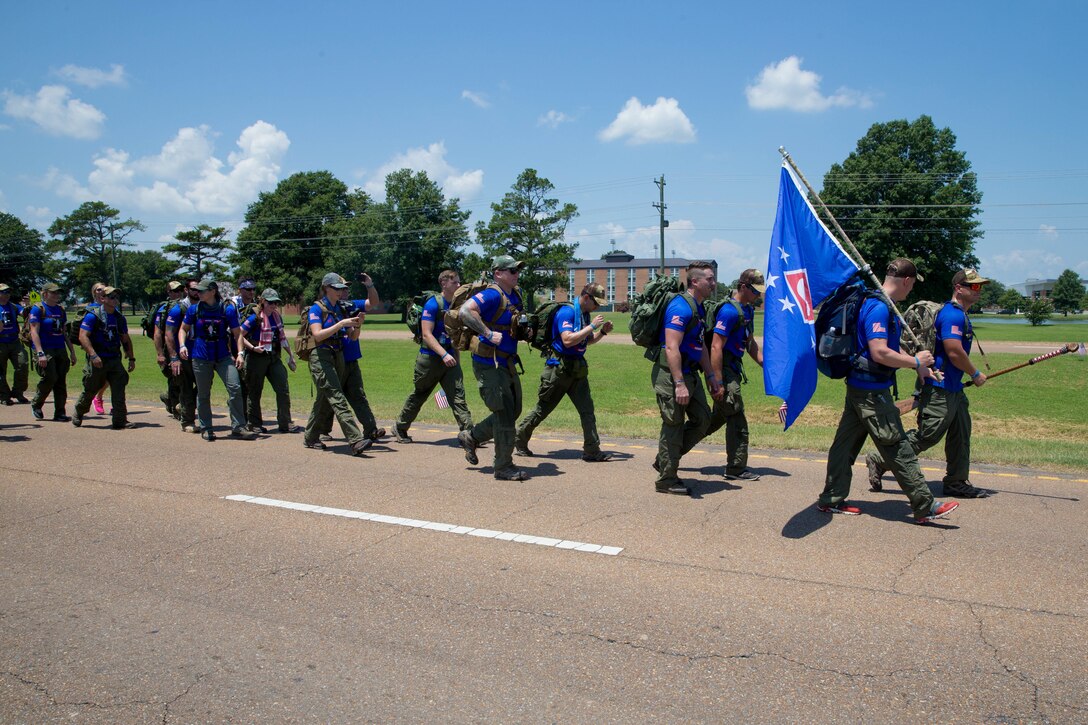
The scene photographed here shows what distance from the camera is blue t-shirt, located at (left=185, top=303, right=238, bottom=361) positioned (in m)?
10.5

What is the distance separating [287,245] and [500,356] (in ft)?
276

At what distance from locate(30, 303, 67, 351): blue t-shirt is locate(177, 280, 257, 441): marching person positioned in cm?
381

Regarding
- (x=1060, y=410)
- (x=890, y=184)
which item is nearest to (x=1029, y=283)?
(x=890, y=184)

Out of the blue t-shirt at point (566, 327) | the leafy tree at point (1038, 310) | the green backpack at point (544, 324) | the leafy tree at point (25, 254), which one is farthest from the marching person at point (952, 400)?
the leafy tree at point (25, 254)

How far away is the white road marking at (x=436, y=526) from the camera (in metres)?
5.55

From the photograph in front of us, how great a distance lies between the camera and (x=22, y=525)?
6.25 metres

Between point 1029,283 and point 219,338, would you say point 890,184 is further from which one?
point 1029,283

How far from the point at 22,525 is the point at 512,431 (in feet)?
13.6

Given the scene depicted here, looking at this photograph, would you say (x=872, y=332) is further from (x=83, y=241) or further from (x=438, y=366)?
(x=83, y=241)

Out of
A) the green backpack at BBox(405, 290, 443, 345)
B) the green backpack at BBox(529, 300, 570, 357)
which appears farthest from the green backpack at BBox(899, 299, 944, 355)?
the green backpack at BBox(405, 290, 443, 345)

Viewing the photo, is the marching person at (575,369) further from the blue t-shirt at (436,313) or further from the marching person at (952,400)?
the marching person at (952,400)

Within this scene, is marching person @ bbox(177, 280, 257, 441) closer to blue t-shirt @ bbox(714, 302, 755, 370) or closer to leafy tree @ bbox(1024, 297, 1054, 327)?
blue t-shirt @ bbox(714, 302, 755, 370)

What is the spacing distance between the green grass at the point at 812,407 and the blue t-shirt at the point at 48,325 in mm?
2757

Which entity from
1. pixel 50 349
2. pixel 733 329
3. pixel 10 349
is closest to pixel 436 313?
pixel 733 329
